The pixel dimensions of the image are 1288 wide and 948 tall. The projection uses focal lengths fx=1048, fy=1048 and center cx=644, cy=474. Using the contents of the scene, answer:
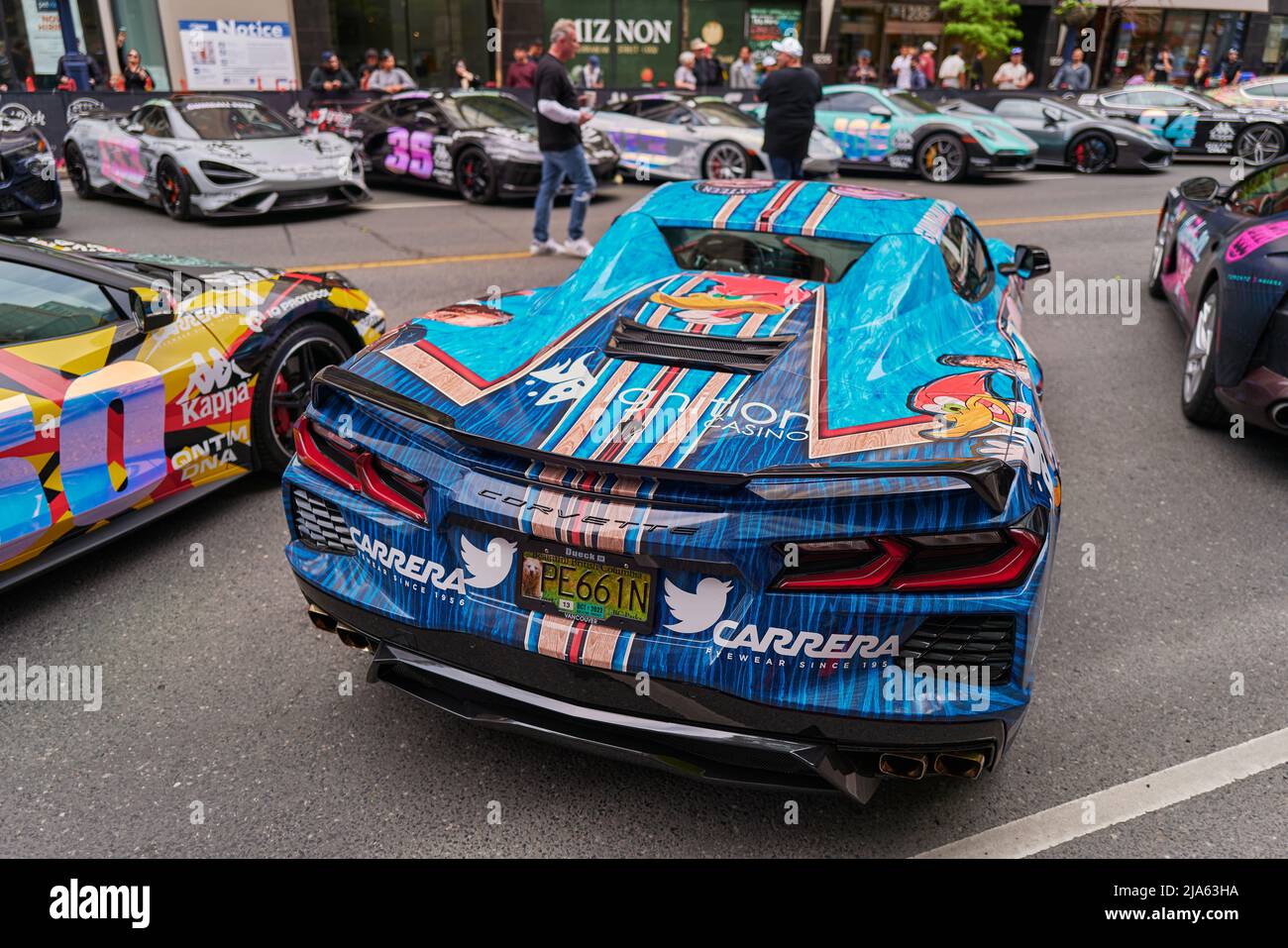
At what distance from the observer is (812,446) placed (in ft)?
8.19

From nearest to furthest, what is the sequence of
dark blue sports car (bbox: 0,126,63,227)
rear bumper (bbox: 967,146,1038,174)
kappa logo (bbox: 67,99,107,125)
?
dark blue sports car (bbox: 0,126,63,227), rear bumper (bbox: 967,146,1038,174), kappa logo (bbox: 67,99,107,125)

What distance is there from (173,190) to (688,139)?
613 cm

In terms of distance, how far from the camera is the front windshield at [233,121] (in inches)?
439

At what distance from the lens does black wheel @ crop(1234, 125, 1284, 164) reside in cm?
1744

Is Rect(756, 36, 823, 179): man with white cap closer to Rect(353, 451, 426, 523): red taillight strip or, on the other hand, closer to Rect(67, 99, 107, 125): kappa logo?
Rect(353, 451, 426, 523): red taillight strip

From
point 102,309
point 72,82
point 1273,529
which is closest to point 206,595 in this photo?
→ point 102,309

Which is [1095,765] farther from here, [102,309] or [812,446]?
[102,309]

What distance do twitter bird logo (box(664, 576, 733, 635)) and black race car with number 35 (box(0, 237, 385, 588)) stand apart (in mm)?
2372

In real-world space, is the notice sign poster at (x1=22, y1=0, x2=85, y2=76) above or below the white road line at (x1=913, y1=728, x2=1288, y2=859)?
above

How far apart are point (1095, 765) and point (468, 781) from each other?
5.79ft

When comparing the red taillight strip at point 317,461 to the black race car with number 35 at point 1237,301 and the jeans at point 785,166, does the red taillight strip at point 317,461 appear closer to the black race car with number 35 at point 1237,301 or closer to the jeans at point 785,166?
the black race car with number 35 at point 1237,301

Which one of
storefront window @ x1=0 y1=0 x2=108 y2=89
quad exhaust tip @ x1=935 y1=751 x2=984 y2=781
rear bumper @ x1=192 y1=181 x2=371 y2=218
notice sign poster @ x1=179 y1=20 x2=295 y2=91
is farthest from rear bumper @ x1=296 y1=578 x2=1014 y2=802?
storefront window @ x1=0 y1=0 x2=108 y2=89

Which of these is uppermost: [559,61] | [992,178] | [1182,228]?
[559,61]
